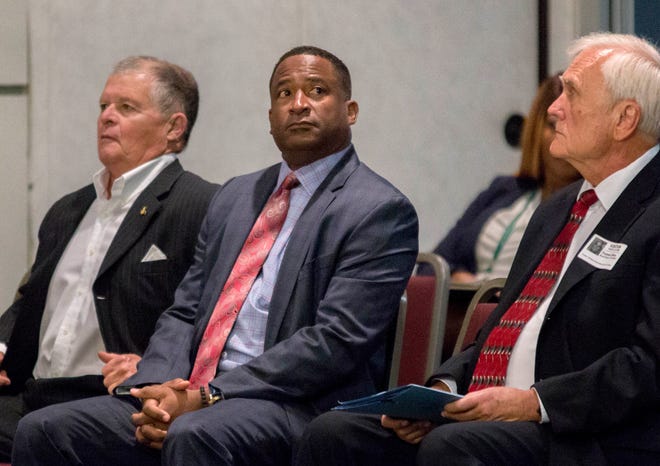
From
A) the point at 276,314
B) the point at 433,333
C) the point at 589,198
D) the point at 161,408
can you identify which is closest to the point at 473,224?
the point at 433,333

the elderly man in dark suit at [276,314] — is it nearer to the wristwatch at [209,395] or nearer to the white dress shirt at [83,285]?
the wristwatch at [209,395]

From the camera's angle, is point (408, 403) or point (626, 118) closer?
point (408, 403)

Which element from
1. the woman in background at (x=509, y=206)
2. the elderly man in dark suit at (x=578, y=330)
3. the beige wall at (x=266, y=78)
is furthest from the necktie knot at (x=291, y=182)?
the beige wall at (x=266, y=78)

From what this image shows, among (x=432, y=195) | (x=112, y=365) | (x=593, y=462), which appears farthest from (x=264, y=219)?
(x=432, y=195)

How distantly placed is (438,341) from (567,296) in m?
0.56

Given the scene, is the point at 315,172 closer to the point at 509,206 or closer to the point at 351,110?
the point at 351,110

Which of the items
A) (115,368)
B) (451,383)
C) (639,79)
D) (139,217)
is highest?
(639,79)

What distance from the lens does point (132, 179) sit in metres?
3.59

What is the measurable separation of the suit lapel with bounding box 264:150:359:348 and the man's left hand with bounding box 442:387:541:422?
2.15 feet

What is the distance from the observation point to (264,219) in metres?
3.13

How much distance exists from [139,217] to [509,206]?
55.8 inches

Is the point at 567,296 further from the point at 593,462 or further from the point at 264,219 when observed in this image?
the point at 264,219

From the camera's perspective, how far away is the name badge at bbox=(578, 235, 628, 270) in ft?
7.79

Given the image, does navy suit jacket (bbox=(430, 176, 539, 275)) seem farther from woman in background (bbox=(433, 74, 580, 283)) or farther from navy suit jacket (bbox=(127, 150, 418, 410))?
navy suit jacket (bbox=(127, 150, 418, 410))
